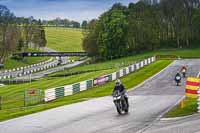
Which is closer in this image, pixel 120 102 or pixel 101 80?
pixel 120 102

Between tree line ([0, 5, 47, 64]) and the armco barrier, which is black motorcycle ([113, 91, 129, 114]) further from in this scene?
tree line ([0, 5, 47, 64])

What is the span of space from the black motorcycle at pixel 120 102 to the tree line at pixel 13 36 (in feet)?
370

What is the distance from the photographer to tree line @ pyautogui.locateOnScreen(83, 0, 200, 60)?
12675cm

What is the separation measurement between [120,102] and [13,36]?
11971 centimetres

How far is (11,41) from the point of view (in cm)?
13875

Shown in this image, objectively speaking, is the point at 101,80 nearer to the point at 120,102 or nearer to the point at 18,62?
the point at 120,102

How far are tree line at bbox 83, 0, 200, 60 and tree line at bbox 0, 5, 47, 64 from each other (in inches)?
888

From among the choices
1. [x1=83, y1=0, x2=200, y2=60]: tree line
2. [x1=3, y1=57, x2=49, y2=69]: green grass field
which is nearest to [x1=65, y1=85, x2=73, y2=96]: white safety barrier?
[x1=83, y1=0, x2=200, y2=60]: tree line

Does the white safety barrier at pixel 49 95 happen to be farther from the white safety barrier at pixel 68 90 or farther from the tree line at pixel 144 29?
the tree line at pixel 144 29

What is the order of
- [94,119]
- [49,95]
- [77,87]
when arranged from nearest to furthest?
1. [94,119]
2. [49,95]
3. [77,87]

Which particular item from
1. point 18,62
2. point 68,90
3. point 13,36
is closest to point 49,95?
point 68,90

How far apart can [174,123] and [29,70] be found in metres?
102

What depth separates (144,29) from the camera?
411 feet

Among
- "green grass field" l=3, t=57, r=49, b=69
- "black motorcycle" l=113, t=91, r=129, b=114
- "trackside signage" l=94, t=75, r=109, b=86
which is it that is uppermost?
"black motorcycle" l=113, t=91, r=129, b=114
